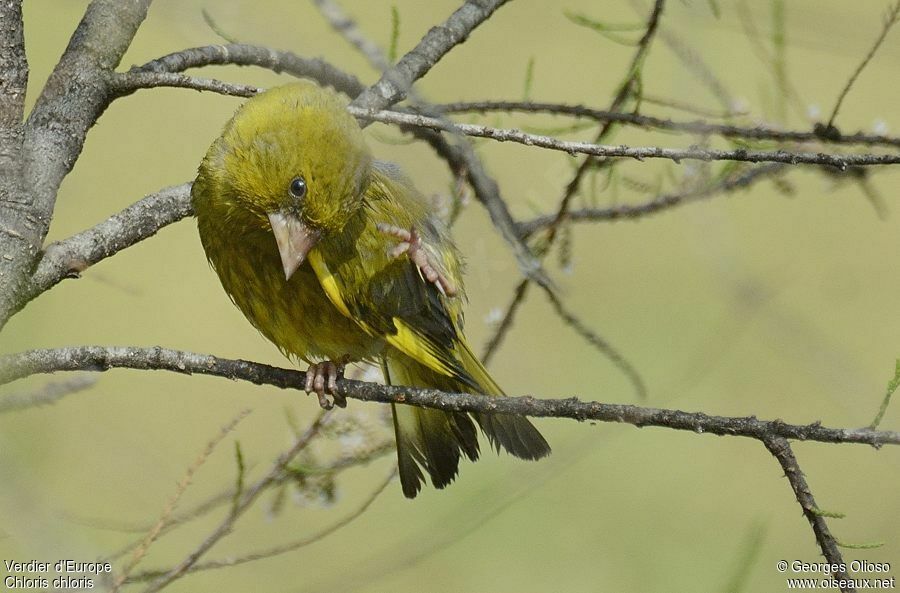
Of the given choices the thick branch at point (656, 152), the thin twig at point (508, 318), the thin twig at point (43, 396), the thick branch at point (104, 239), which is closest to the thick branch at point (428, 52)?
the thick branch at point (656, 152)

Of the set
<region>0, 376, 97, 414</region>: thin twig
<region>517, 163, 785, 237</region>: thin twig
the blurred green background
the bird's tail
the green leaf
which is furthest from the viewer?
the blurred green background

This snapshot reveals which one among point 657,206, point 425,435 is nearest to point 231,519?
point 425,435

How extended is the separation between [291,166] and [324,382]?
24.6 inches

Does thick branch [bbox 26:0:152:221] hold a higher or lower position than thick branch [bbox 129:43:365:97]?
lower

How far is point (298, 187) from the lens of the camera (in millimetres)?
2764

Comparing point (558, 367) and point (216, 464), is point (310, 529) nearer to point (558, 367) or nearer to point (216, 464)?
point (216, 464)

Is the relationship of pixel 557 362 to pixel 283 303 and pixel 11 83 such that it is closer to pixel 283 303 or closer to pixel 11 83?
pixel 283 303

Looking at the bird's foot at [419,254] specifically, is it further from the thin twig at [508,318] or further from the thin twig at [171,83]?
the thin twig at [171,83]

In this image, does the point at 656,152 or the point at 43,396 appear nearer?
the point at 656,152

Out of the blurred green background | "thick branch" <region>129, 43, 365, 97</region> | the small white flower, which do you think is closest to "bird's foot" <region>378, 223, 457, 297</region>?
"thick branch" <region>129, 43, 365, 97</region>

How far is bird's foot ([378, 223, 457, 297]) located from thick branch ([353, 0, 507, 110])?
0.34 meters

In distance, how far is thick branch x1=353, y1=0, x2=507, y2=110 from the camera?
288 centimetres

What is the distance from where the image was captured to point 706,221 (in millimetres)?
2760

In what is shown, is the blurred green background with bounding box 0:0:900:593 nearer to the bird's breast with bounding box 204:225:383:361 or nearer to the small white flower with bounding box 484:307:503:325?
the small white flower with bounding box 484:307:503:325
